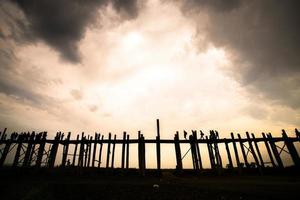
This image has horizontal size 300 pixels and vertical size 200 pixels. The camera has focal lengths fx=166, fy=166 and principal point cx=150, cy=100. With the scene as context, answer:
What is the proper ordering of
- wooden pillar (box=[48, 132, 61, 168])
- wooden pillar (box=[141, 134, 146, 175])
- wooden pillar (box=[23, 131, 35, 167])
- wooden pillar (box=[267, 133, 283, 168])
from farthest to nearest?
wooden pillar (box=[23, 131, 35, 167])
wooden pillar (box=[48, 132, 61, 168])
wooden pillar (box=[267, 133, 283, 168])
wooden pillar (box=[141, 134, 146, 175])

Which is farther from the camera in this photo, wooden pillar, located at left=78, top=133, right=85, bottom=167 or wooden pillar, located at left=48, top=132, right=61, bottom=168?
wooden pillar, located at left=48, top=132, right=61, bottom=168

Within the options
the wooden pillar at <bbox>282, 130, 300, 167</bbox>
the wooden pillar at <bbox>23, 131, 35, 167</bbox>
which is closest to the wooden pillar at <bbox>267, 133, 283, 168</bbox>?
the wooden pillar at <bbox>282, 130, 300, 167</bbox>

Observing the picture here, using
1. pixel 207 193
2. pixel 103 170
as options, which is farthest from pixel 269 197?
pixel 103 170

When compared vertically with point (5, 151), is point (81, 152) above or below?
below

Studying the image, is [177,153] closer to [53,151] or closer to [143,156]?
[143,156]

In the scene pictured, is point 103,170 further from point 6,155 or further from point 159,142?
point 6,155

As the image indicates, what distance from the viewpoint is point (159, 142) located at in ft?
46.3

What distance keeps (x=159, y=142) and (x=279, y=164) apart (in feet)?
34.3

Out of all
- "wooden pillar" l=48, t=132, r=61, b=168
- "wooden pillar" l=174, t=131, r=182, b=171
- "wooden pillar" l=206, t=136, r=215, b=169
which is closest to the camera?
"wooden pillar" l=174, t=131, r=182, b=171

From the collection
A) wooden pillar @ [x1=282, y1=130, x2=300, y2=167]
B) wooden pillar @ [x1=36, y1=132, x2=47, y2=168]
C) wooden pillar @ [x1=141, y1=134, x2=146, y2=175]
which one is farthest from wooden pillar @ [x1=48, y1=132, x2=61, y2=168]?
wooden pillar @ [x1=282, y1=130, x2=300, y2=167]

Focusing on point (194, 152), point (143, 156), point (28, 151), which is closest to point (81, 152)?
point (143, 156)

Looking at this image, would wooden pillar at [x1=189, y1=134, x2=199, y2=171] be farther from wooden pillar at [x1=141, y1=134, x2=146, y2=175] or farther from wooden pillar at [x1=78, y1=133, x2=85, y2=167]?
wooden pillar at [x1=78, y1=133, x2=85, y2=167]

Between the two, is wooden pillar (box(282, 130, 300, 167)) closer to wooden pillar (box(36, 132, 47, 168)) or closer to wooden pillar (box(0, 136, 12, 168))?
wooden pillar (box(36, 132, 47, 168))

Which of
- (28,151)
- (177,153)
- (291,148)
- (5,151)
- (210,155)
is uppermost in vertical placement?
(5,151)
